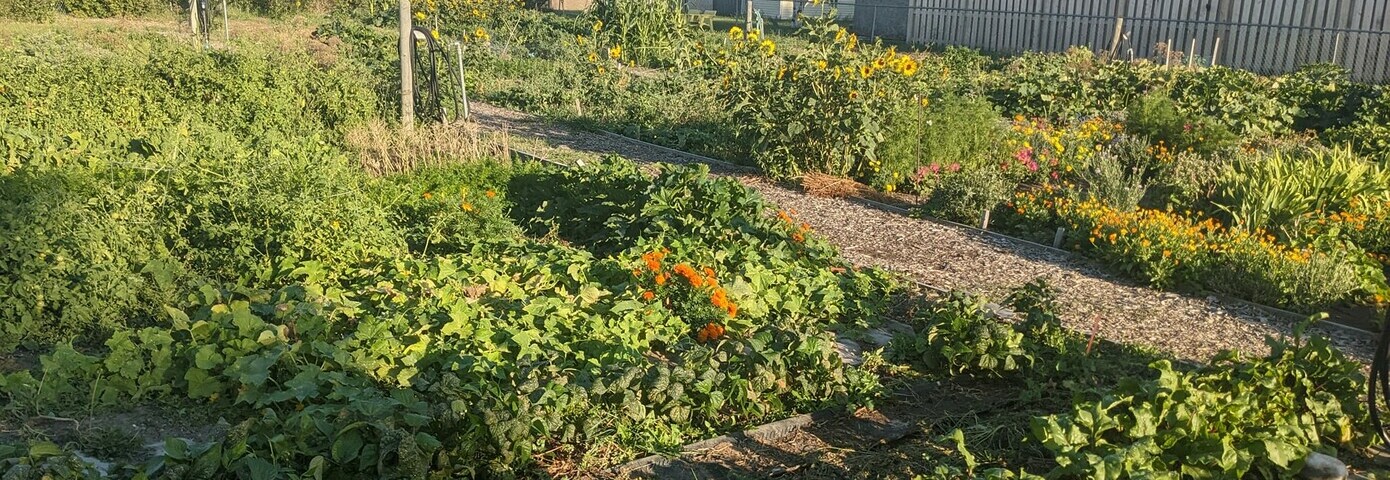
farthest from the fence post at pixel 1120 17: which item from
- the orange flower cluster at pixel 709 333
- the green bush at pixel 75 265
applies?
the green bush at pixel 75 265

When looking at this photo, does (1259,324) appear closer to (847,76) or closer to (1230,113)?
(847,76)

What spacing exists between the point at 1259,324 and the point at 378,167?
6047mm

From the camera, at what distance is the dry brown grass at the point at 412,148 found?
8.49 meters

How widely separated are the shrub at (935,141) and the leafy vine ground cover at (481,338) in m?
2.23

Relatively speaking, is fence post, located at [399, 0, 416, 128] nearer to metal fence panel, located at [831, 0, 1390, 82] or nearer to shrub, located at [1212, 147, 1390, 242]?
shrub, located at [1212, 147, 1390, 242]

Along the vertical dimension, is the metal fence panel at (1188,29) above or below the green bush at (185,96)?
above

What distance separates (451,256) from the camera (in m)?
6.12

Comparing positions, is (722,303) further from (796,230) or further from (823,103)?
(823,103)

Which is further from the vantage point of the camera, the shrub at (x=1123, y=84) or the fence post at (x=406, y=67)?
the shrub at (x=1123, y=84)

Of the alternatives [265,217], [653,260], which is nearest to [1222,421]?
[653,260]

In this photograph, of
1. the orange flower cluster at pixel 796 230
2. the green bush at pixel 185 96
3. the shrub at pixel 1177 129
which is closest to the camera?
the orange flower cluster at pixel 796 230

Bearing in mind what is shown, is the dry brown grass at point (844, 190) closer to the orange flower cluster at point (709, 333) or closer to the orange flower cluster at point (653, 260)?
the orange flower cluster at point (653, 260)

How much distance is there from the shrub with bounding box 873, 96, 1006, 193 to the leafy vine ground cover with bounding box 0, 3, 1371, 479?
2232 mm

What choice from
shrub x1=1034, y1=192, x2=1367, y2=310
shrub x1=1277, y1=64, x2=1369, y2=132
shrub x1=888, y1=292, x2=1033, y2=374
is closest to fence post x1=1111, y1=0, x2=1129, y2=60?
shrub x1=1277, y1=64, x2=1369, y2=132
